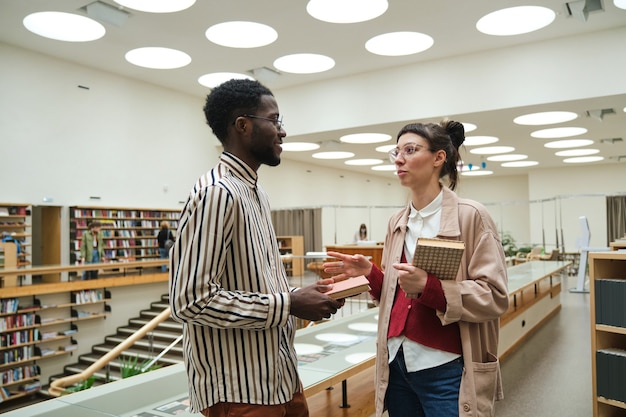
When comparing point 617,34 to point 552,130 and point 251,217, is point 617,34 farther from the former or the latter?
point 251,217

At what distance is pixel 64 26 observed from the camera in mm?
9016

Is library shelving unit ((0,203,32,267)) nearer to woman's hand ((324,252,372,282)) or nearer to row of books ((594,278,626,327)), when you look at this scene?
woman's hand ((324,252,372,282))

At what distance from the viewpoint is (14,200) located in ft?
33.1

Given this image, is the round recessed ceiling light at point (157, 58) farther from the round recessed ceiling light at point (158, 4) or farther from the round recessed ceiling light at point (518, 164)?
the round recessed ceiling light at point (518, 164)

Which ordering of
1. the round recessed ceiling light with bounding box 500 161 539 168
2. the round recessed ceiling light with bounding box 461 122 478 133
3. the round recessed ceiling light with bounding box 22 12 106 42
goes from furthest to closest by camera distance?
the round recessed ceiling light with bounding box 500 161 539 168 → the round recessed ceiling light with bounding box 461 122 478 133 → the round recessed ceiling light with bounding box 22 12 106 42

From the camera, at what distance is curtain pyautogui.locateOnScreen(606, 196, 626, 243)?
18.5 metres

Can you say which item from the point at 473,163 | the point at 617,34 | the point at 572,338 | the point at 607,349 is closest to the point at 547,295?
the point at 572,338

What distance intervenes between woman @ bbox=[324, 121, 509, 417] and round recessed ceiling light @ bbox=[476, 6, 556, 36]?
7.82 metres

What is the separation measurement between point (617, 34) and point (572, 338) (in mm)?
5699

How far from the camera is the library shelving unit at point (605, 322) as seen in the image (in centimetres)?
344

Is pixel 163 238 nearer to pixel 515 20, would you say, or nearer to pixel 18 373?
pixel 18 373

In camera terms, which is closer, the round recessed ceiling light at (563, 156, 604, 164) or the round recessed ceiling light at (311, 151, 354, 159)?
the round recessed ceiling light at (311, 151, 354, 159)

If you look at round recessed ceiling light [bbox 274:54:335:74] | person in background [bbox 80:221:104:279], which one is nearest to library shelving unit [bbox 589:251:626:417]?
round recessed ceiling light [bbox 274:54:335:74]

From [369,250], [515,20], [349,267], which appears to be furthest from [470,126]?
[349,267]
